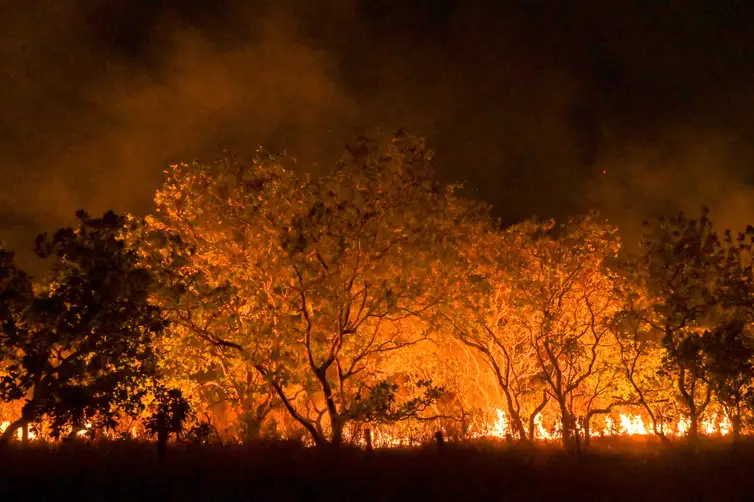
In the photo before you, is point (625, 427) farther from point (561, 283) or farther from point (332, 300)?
point (332, 300)

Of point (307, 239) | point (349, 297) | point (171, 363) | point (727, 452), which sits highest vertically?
point (307, 239)

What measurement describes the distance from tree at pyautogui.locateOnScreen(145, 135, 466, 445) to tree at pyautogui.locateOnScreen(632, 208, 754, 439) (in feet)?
29.8

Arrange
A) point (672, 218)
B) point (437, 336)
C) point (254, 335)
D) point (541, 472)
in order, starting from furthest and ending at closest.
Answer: point (437, 336)
point (672, 218)
point (254, 335)
point (541, 472)

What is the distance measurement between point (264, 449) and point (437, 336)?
43.9 ft

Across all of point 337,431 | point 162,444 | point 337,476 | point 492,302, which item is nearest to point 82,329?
point 162,444

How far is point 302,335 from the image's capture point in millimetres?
18156

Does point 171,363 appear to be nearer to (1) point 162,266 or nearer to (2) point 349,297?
(1) point 162,266

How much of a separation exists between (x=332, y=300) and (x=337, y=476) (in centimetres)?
605

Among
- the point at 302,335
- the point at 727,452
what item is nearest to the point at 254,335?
the point at 302,335

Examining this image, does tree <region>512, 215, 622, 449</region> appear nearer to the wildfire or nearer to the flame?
the wildfire

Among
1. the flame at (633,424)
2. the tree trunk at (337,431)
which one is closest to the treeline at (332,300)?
the tree trunk at (337,431)

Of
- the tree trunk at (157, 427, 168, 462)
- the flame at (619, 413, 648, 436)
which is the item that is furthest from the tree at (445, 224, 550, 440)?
the flame at (619, 413, 648, 436)

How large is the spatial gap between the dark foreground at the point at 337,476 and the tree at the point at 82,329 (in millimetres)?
1264

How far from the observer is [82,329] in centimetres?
1366
